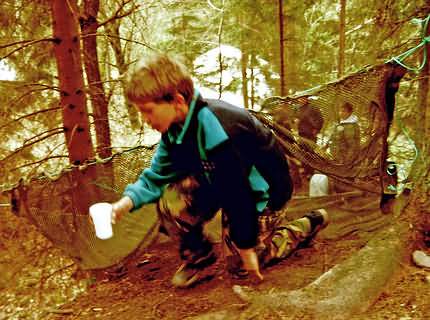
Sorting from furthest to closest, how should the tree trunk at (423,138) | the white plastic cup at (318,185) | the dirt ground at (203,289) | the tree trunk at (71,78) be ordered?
1. the tree trunk at (71,78)
2. the white plastic cup at (318,185)
3. the tree trunk at (423,138)
4. the dirt ground at (203,289)

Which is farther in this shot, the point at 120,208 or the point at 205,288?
the point at 205,288

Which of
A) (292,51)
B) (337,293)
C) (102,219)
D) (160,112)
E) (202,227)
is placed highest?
(292,51)

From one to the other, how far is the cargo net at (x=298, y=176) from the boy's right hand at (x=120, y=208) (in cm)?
82

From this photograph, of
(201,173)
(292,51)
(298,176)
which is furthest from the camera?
(292,51)

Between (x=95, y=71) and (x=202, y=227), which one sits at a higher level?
(x=95, y=71)

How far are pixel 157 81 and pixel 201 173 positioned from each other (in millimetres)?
539

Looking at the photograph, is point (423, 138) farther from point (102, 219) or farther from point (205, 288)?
point (102, 219)

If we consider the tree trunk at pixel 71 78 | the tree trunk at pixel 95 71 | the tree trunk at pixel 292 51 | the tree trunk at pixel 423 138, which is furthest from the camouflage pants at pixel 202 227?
the tree trunk at pixel 292 51

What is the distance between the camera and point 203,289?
2.27m

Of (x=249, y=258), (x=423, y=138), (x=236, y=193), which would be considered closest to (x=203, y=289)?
(x=249, y=258)

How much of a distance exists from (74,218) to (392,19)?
3.37 m

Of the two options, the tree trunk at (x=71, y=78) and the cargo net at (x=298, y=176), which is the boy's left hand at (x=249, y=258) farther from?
the tree trunk at (x=71, y=78)

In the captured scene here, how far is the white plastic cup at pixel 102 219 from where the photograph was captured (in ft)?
5.34

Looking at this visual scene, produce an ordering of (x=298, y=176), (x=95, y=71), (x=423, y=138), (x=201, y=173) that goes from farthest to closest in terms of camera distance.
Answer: (x=95, y=71)
(x=298, y=176)
(x=423, y=138)
(x=201, y=173)
